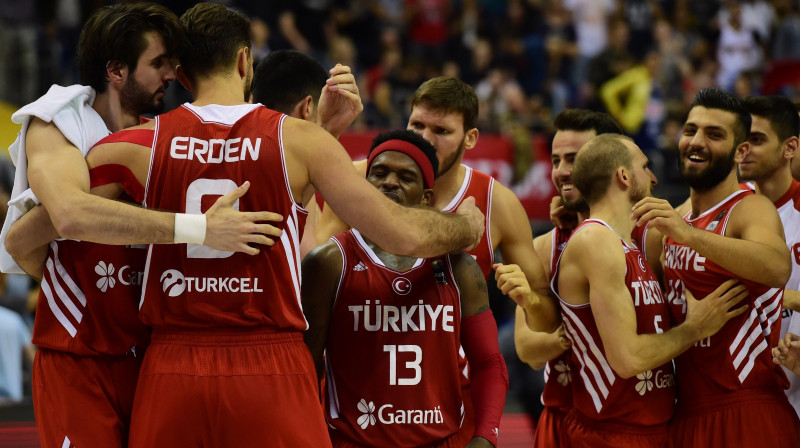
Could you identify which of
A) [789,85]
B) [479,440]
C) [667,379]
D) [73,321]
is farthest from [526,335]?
[789,85]

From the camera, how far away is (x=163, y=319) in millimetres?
3863

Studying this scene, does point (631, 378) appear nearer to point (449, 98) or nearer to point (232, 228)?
point (449, 98)

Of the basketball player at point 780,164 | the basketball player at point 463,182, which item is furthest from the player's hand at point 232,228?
the basketball player at point 780,164

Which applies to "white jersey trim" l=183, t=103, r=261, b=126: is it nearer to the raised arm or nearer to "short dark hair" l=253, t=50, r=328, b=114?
"short dark hair" l=253, t=50, r=328, b=114

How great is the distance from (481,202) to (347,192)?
1919 millimetres

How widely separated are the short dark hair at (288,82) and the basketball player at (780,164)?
266cm

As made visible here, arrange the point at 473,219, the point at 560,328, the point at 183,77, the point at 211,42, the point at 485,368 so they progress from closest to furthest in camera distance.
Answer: the point at 211,42 → the point at 183,77 → the point at 473,219 → the point at 485,368 → the point at 560,328

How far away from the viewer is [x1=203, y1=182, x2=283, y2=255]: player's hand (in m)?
3.68

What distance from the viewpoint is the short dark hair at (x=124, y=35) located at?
4098 millimetres

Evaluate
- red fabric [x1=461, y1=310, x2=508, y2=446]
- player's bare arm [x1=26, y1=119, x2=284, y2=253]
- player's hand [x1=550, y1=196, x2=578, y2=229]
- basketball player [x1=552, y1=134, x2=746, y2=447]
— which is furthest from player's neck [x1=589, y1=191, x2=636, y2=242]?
player's bare arm [x1=26, y1=119, x2=284, y2=253]

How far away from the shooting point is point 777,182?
5801mm

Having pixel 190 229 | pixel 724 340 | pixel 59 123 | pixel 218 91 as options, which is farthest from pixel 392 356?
pixel 724 340

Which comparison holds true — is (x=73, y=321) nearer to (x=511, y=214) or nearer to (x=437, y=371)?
(x=437, y=371)

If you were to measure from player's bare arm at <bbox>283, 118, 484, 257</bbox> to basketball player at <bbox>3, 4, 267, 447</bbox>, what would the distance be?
76 centimetres
